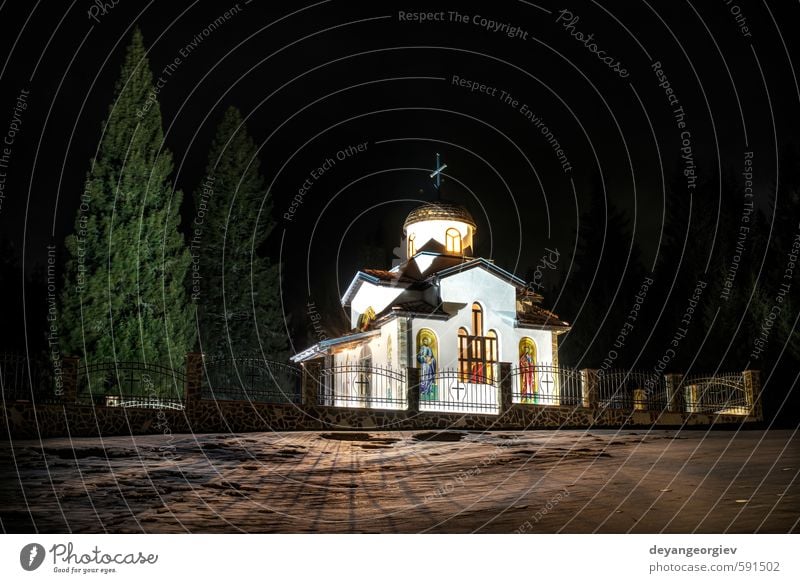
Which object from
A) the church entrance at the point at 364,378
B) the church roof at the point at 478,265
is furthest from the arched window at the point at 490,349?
the church entrance at the point at 364,378

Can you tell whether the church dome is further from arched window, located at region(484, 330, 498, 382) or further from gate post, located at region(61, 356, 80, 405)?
gate post, located at region(61, 356, 80, 405)

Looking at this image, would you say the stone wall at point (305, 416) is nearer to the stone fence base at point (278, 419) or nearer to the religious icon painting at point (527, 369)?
the stone fence base at point (278, 419)

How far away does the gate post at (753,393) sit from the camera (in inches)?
907

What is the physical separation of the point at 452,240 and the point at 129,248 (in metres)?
11.5

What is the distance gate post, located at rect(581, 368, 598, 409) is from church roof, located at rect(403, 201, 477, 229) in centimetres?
921

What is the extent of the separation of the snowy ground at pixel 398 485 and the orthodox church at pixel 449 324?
784 centimetres

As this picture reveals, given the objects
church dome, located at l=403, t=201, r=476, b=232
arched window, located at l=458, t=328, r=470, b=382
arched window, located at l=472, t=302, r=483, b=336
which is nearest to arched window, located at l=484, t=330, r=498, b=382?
arched window, located at l=472, t=302, r=483, b=336

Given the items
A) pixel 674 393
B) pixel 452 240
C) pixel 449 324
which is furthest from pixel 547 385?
pixel 452 240

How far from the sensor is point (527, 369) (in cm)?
2420

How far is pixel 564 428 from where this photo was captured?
63.8ft

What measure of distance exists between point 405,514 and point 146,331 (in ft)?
54.1
